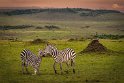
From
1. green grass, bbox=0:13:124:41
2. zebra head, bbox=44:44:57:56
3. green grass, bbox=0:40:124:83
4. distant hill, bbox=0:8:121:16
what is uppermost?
distant hill, bbox=0:8:121:16

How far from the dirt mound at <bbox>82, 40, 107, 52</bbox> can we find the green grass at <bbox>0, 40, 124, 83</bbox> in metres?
0.22

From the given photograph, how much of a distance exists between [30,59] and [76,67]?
177cm

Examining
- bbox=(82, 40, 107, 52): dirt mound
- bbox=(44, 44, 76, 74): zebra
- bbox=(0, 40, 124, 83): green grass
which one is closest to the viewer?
bbox=(0, 40, 124, 83): green grass

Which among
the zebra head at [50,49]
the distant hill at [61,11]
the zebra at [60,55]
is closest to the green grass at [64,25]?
the distant hill at [61,11]

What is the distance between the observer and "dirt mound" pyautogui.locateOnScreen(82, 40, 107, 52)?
1372cm

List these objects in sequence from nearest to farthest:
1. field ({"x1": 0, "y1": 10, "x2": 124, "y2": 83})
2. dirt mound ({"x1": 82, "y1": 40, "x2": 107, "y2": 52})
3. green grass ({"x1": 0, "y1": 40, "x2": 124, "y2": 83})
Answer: green grass ({"x1": 0, "y1": 40, "x2": 124, "y2": 83}) < field ({"x1": 0, "y1": 10, "x2": 124, "y2": 83}) < dirt mound ({"x1": 82, "y1": 40, "x2": 107, "y2": 52})

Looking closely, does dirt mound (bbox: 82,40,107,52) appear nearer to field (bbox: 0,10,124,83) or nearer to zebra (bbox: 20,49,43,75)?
field (bbox: 0,10,124,83)

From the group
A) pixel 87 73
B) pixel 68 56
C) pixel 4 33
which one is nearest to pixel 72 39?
pixel 68 56

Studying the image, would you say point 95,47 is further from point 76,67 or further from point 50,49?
point 50,49

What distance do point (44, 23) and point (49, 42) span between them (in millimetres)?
770

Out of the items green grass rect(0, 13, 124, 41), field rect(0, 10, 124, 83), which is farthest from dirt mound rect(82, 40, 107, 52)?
green grass rect(0, 13, 124, 41)

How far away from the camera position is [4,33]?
11.4m

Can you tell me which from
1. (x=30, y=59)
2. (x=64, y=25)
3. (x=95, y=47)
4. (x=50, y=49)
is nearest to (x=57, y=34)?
(x=64, y=25)

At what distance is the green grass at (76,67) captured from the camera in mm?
9391
